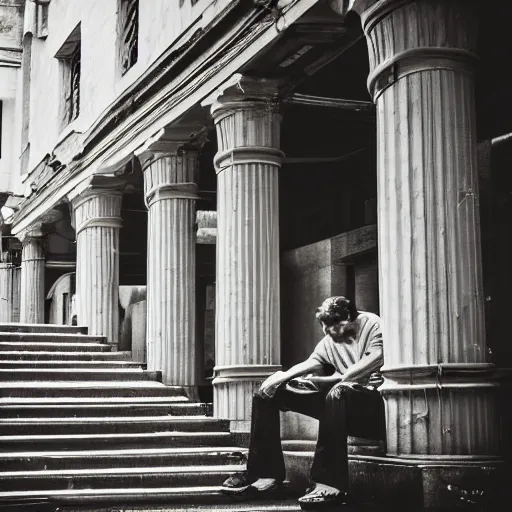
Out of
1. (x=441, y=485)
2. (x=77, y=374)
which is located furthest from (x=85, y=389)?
(x=441, y=485)

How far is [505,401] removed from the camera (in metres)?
8.30

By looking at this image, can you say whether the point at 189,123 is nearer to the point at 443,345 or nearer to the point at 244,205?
the point at 244,205

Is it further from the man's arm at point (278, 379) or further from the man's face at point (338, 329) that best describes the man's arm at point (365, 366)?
the man's arm at point (278, 379)

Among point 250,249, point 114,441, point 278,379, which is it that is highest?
point 250,249

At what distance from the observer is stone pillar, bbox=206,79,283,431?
12.0 m

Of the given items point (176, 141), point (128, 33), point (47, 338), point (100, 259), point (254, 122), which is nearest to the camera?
point (254, 122)

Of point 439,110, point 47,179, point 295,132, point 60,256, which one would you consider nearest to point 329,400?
point 439,110

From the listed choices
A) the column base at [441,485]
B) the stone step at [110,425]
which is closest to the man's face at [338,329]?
the column base at [441,485]

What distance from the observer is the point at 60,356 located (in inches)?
565

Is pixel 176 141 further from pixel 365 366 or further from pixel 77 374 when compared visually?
pixel 365 366

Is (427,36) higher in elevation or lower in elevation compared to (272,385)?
higher

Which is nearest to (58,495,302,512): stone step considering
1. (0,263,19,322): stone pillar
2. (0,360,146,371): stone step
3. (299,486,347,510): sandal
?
(299,486,347,510): sandal

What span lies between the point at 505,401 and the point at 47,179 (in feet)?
46.1

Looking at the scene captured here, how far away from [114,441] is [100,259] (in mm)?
6621
